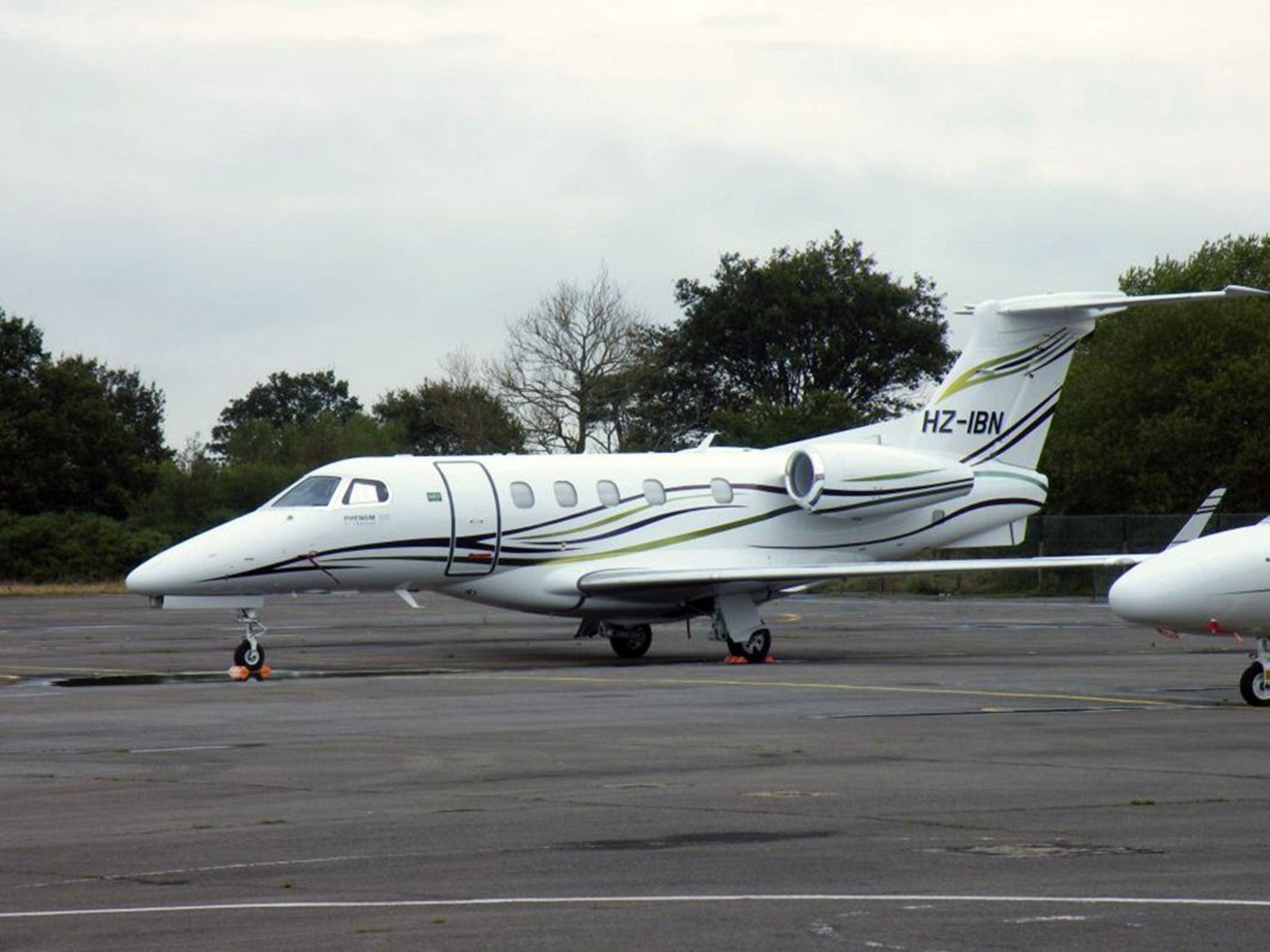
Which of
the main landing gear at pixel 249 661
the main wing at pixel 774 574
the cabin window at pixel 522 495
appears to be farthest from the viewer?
the cabin window at pixel 522 495

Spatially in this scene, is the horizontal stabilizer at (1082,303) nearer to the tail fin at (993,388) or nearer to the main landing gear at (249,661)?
the tail fin at (993,388)

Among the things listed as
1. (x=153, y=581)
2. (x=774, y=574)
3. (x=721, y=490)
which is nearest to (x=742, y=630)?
(x=774, y=574)

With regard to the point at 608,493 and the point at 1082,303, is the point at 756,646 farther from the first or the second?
the point at 1082,303

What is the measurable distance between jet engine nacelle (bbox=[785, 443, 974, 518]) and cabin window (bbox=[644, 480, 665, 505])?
203cm

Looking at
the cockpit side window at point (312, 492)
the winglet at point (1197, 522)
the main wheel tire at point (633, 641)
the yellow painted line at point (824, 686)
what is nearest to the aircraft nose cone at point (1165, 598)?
the yellow painted line at point (824, 686)

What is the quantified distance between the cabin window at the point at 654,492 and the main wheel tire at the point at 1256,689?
12.2 m

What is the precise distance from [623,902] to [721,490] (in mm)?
22324

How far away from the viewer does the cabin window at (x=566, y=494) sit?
100 feet

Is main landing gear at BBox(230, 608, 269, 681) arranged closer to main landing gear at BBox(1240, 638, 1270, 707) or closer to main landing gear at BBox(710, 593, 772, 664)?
main landing gear at BBox(710, 593, 772, 664)

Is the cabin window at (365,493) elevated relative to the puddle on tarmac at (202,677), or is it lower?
elevated

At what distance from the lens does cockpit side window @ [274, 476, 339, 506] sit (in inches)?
1137

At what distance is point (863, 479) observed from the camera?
31.8 meters

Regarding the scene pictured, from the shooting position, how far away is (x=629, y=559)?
30.8 meters

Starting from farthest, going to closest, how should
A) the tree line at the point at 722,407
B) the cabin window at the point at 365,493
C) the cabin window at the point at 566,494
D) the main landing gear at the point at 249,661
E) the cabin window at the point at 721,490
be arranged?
1. the tree line at the point at 722,407
2. the cabin window at the point at 721,490
3. the cabin window at the point at 566,494
4. the cabin window at the point at 365,493
5. the main landing gear at the point at 249,661
